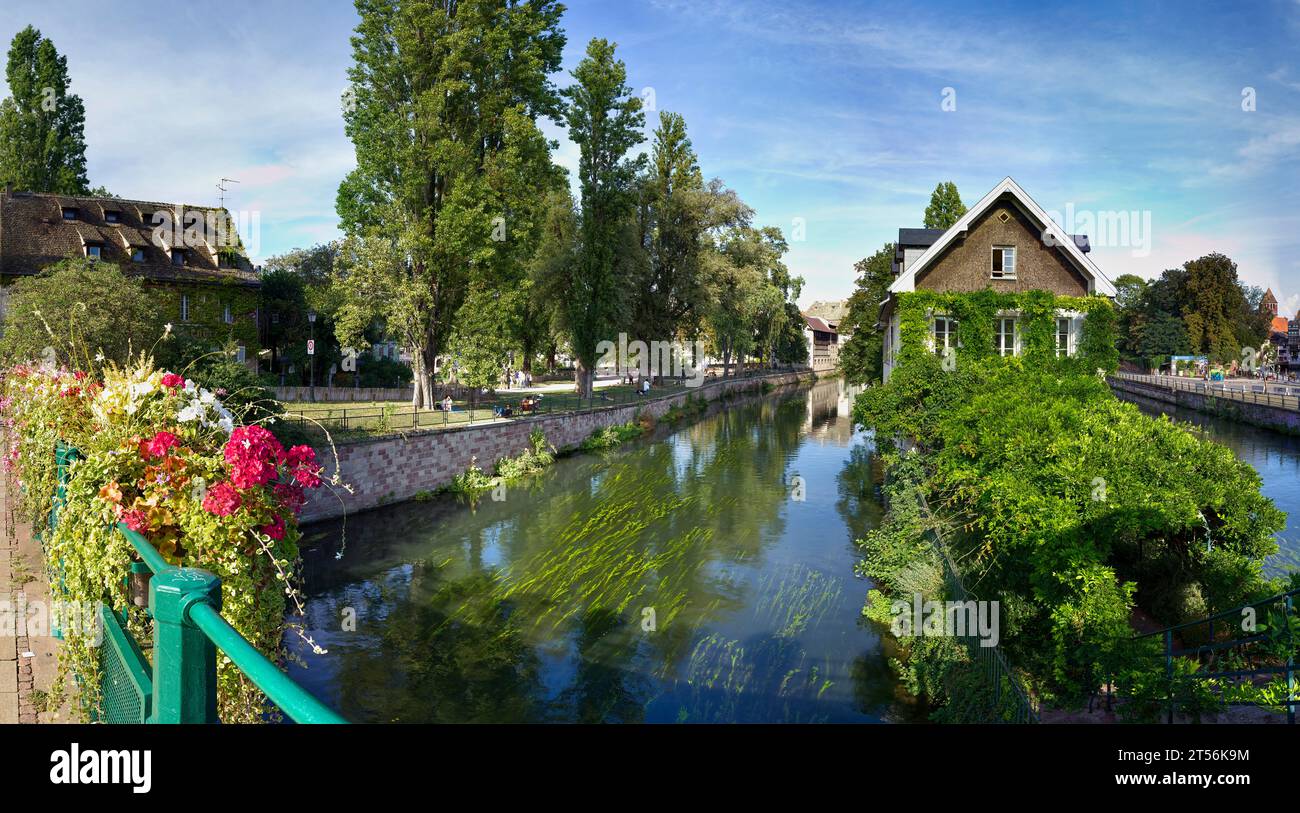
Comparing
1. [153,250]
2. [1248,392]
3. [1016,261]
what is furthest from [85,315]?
[1248,392]

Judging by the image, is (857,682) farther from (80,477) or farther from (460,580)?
(80,477)

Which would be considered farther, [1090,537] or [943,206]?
[943,206]

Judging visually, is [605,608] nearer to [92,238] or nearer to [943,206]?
[92,238]

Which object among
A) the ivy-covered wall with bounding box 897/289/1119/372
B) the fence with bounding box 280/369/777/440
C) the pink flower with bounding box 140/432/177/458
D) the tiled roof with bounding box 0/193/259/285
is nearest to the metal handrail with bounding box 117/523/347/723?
the pink flower with bounding box 140/432/177/458

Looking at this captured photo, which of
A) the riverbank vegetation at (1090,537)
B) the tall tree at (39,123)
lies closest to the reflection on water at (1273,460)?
the riverbank vegetation at (1090,537)

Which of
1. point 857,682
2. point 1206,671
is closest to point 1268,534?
point 1206,671

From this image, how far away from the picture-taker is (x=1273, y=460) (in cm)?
3428

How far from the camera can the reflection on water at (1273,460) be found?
18141 mm

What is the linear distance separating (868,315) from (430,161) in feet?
90.9

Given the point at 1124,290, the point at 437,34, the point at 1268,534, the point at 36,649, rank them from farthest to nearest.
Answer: the point at 1124,290 → the point at 437,34 → the point at 1268,534 → the point at 36,649

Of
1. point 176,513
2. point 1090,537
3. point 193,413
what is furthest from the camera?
point 1090,537

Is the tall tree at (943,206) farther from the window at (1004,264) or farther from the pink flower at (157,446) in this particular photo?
the pink flower at (157,446)
